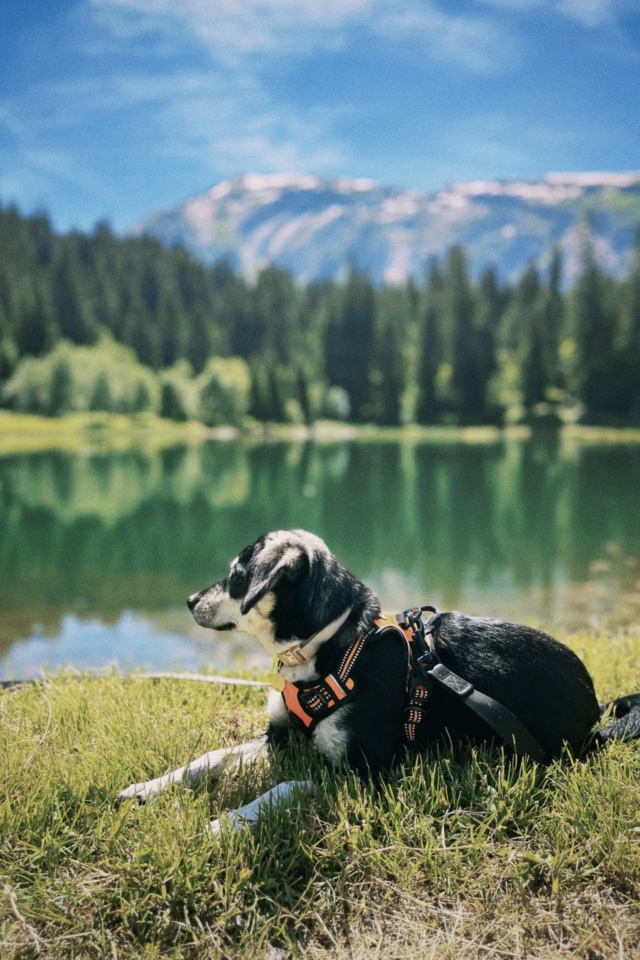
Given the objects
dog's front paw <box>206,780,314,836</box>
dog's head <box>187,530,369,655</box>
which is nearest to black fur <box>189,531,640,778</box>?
dog's head <box>187,530,369,655</box>

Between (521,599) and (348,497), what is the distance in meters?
19.0

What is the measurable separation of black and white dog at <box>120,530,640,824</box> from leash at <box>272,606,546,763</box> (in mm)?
37

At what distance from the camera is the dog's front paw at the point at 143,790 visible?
136 inches

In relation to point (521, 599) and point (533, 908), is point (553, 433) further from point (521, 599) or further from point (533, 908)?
point (533, 908)

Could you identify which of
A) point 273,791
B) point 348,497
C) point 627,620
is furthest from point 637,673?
point 348,497

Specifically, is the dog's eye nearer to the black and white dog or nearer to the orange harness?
the black and white dog

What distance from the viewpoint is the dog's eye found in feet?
13.0

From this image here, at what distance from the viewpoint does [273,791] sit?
11.3 feet

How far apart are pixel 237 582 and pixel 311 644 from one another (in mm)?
580

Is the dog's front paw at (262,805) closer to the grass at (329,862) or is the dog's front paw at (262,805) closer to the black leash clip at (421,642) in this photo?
the grass at (329,862)

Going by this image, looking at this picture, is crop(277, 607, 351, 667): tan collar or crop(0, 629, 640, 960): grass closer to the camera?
crop(0, 629, 640, 960): grass

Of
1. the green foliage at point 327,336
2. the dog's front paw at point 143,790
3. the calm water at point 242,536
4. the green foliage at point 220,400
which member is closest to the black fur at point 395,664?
the dog's front paw at point 143,790

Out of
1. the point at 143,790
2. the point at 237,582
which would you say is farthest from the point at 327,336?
the point at 143,790

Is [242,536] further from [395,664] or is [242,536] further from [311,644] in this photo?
[395,664]
